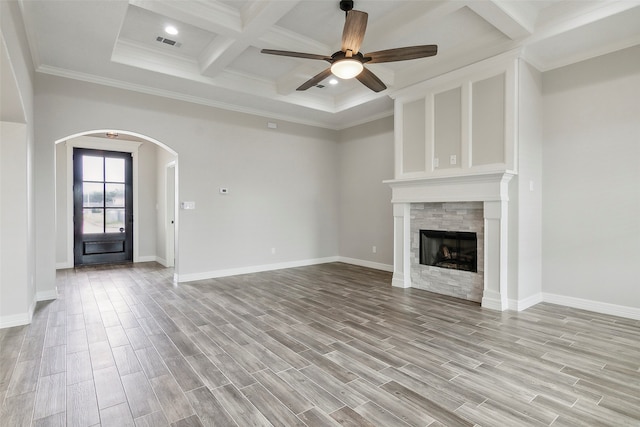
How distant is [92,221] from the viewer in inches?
283

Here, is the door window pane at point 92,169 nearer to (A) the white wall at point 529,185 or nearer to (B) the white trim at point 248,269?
(B) the white trim at point 248,269

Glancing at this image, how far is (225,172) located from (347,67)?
3.38 meters

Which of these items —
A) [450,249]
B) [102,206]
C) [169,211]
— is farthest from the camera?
[102,206]

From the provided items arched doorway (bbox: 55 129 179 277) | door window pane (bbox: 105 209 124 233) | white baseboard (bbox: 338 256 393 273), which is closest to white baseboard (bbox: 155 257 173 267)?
arched doorway (bbox: 55 129 179 277)

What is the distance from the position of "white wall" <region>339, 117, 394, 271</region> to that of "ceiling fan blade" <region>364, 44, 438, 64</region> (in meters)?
3.11

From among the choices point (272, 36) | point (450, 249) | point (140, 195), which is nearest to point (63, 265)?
point (140, 195)

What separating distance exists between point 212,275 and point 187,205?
1295mm

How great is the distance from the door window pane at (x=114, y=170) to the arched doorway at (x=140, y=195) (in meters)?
0.24

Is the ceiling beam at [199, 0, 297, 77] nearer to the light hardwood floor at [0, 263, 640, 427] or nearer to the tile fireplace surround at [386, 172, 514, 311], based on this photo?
the tile fireplace surround at [386, 172, 514, 311]

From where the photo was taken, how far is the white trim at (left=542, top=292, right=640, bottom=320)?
11.8 ft

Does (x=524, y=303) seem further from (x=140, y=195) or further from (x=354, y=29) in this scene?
(x=140, y=195)

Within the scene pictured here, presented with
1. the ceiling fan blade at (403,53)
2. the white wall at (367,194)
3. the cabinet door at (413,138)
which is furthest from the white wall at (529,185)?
the white wall at (367,194)

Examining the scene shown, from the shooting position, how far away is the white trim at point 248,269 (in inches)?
214

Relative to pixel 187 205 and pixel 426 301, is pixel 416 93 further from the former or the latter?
pixel 187 205
